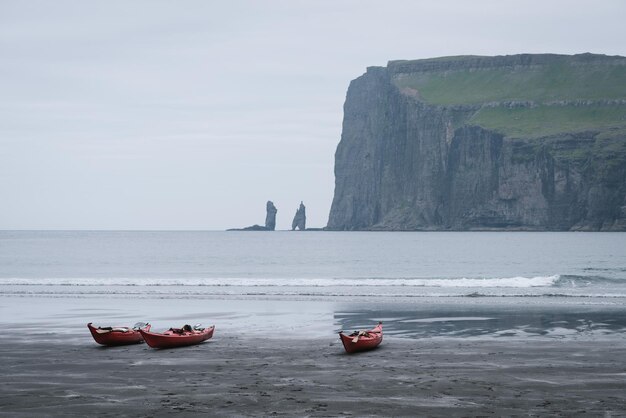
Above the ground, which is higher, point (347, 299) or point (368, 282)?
point (368, 282)

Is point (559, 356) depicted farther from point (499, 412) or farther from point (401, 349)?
point (499, 412)

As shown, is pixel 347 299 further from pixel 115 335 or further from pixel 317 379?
pixel 317 379

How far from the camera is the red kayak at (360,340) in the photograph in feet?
100

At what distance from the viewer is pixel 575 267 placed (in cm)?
10038

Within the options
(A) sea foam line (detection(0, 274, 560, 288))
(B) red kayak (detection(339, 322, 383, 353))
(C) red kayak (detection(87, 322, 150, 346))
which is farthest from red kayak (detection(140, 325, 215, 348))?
(A) sea foam line (detection(0, 274, 560, 288))

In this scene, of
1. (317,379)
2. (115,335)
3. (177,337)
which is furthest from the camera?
(115,335)

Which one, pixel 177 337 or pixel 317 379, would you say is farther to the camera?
pixel 177 337

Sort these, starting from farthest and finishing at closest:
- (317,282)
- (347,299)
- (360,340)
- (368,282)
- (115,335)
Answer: (368,282) < (317,282) < (347,299) < (115,335) < (360,340)

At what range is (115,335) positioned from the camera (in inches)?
1321

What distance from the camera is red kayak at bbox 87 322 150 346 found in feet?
109

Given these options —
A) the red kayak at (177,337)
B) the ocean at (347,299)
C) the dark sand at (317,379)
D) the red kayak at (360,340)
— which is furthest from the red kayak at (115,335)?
the red kayak at (360,340)

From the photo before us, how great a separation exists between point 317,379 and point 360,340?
5562 millimetres

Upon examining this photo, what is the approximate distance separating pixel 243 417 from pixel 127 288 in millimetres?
51779

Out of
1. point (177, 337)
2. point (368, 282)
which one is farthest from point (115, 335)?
point (368, 282)
